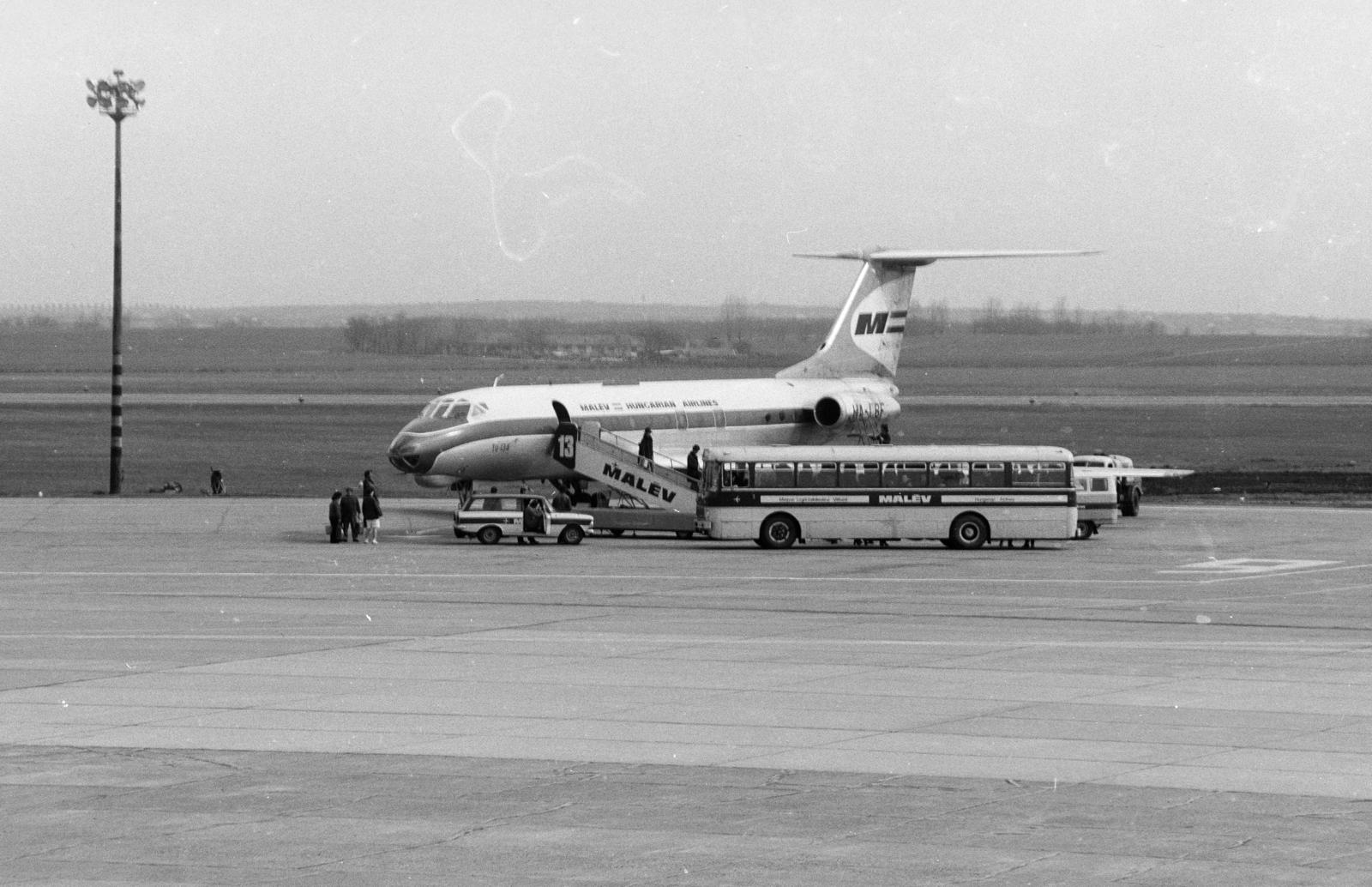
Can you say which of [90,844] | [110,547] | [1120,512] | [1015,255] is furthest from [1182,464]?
[90,844]

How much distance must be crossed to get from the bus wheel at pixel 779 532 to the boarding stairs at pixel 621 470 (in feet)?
16.8

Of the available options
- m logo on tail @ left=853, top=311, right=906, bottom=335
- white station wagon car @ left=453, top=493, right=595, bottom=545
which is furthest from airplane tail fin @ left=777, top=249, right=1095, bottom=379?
white station wagon car @ left=453, top=493, right=595, bottom=545

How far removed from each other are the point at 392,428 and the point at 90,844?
337ft

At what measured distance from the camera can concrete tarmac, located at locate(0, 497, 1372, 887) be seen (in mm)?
16344

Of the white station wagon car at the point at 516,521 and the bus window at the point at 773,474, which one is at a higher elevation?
the bus window at the point at 773,474

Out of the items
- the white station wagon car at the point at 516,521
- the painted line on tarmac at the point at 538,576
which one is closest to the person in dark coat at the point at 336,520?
the white station wagon car at the point at 516,521

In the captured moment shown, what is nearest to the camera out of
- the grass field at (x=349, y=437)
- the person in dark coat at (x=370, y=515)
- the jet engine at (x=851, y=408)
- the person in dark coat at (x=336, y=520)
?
the person in dark coat at (x=336, y=520)

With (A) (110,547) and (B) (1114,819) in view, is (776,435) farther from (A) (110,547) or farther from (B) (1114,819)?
(B) (1114,819)

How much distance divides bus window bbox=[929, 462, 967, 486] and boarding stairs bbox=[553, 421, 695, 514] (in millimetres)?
8984

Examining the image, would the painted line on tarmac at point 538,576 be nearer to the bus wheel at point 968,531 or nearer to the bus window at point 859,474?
the bus window at point 859,474

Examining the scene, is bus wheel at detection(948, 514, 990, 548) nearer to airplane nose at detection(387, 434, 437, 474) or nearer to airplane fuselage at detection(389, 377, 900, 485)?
airplane fuselage at detection(389, 377, 900, 485)

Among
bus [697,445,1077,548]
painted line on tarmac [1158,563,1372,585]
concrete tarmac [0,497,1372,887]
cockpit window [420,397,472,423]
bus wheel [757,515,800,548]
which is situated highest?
cockpit window [420,397,472,423]

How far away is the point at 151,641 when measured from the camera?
3153 centimetres

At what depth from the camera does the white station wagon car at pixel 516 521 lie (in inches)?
2180
